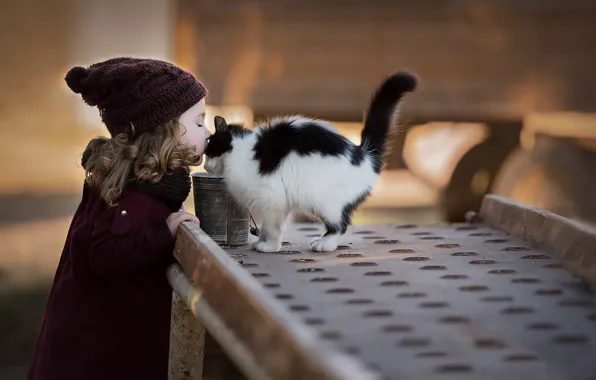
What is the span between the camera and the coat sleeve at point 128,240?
1.74 metres

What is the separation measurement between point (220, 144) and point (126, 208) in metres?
0.26

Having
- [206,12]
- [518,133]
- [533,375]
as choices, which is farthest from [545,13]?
[533,375]

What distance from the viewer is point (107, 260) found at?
1.74 meters

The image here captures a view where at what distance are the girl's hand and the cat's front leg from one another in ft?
0.49

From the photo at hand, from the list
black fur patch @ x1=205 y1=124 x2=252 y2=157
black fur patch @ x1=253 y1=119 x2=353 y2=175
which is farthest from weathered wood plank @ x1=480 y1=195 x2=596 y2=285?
black fur patch @ x1=205 y1=124 x2=252 y2=157

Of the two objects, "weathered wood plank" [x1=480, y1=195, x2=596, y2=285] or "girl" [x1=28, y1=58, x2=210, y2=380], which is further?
"girl" [x1=28, y1=58, x2=210, y2=380]

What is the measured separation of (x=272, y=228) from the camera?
1872mm

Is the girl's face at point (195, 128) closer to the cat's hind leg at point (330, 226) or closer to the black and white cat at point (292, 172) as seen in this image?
the black and white cat at point (292, 172)

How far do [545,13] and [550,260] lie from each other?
3.04 metres

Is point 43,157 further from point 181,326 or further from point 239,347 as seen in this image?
point 239,347

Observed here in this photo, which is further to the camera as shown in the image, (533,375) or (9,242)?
(9,242)

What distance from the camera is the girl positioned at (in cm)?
185

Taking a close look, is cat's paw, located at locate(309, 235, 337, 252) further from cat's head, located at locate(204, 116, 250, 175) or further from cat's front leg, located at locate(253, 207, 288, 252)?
cat's head, located at locate(204, 116, 250, 175)

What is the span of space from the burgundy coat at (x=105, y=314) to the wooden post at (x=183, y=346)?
0.09 meters
